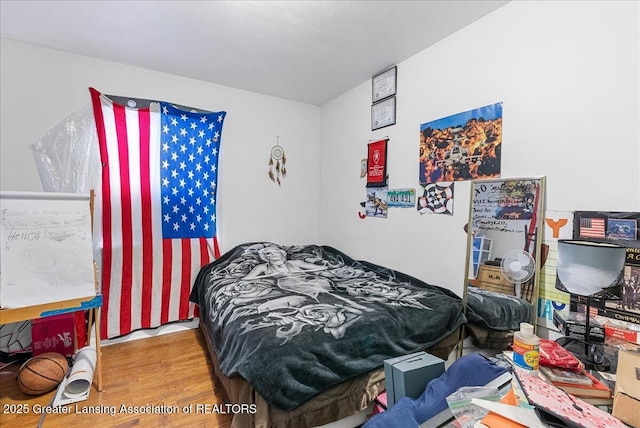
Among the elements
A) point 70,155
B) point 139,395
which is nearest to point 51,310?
point 139,395

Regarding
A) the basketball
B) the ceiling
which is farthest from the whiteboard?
the ceiling

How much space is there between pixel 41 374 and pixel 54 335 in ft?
1.61

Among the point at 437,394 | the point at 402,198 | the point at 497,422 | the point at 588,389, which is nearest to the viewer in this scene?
the point at 497,422

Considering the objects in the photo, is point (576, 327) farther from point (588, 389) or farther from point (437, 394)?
point (437, 394)

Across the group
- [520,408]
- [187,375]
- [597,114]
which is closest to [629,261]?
[597,114]

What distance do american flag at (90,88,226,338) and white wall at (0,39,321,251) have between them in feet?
0.55

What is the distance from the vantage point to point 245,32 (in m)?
2.17

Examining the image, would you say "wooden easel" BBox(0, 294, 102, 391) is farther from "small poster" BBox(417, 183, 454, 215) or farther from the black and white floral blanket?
"small poster" BBox(417, 183, 454, 215)

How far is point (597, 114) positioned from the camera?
1.49 metres

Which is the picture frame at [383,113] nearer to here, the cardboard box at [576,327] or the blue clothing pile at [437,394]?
the cardboard box at [576,327]

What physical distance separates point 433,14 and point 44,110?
125 inches

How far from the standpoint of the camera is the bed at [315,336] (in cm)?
135

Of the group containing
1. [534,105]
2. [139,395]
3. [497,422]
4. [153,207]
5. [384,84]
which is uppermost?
[384,84]

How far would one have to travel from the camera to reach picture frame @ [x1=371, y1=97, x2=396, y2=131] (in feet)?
8.86
